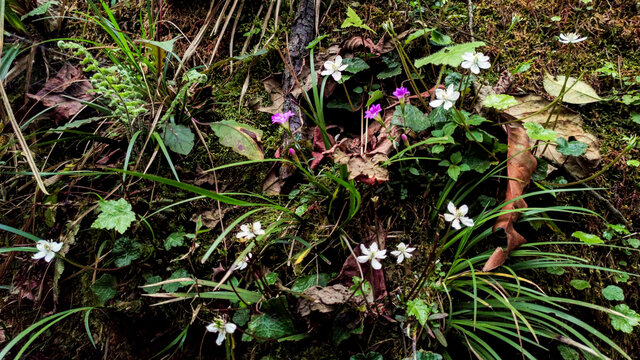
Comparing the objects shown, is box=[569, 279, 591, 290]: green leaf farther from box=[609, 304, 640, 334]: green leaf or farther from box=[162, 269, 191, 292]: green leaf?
box=[162, 269, 191, 292]: green leaf

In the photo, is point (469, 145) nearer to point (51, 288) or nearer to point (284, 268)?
point (284, 268)

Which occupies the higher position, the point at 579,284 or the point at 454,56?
the point at 454,56

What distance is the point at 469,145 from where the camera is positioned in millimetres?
1462

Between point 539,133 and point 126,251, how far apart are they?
1.89 meters

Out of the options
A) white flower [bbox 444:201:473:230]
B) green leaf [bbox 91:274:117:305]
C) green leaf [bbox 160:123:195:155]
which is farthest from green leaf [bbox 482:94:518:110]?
green leaf [bbox 91:274:117:305]

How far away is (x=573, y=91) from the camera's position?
1604 millimetres

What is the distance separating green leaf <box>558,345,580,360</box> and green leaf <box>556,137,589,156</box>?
770 millimetres

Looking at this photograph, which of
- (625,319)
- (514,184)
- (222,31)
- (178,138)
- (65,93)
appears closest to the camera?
(625,319)

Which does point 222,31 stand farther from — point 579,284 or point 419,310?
point 579,284

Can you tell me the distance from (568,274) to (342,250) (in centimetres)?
95

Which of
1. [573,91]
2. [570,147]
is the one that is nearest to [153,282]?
[570,147]

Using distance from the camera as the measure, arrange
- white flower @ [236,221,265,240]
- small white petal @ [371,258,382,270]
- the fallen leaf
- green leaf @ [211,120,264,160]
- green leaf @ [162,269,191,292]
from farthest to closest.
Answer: the fallen leaf, green leaf @ [211,120,264,160], green leaf @ [162,269,191,292], white flower @ [236,221,265,240], small white petal @ [371,258,382,270]

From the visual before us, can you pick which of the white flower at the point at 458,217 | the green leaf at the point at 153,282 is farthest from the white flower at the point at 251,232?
the white flower at the point at 458,217

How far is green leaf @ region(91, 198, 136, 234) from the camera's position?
1.44 meters
